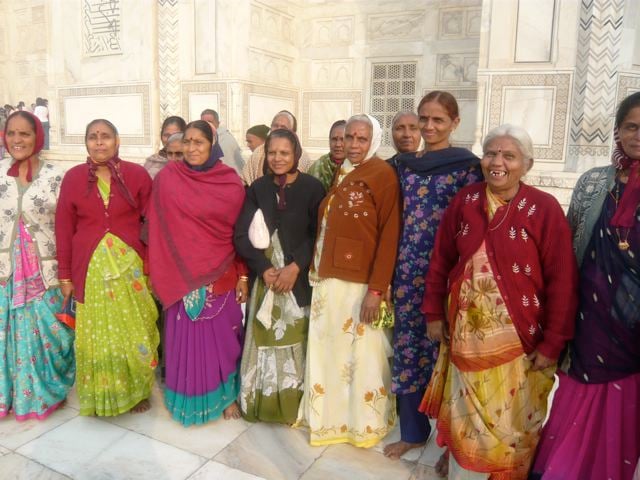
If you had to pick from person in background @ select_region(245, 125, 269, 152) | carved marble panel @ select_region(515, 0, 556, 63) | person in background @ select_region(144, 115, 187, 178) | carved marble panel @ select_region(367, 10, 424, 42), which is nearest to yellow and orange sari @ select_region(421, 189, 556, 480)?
person in background @ select_region(144, 115, 187, 178)

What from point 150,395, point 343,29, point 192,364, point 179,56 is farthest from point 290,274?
point 343,29

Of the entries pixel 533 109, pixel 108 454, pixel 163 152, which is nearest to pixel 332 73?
pixel 533 109

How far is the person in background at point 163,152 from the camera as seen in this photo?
3479mm

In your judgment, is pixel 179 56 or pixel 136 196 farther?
pixel 179 56

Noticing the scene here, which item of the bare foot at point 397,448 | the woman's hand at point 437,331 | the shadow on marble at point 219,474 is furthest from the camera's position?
the bare foot at point 397,448

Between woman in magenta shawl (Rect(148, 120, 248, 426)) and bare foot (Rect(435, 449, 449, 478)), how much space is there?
109cm

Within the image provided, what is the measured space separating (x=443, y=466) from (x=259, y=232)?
1.32 meters

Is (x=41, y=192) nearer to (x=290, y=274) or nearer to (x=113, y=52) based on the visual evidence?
(x=290, y=274)

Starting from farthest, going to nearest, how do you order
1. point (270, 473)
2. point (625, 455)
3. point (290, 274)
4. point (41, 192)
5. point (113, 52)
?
point (113, 52)
point (41, 192)
point (290, 274)
point (270, 473)
point (625, 455)

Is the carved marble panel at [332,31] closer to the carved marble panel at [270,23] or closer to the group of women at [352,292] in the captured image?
the carved marble panel at [270,23]

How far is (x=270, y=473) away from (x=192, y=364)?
2.15 feet

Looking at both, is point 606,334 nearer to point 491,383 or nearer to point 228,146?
point 491,383

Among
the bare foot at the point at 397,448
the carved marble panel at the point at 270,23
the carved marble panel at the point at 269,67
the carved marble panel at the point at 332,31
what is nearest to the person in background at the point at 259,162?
the bare foot at the point at 397,448

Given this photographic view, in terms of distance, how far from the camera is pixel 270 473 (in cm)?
226
